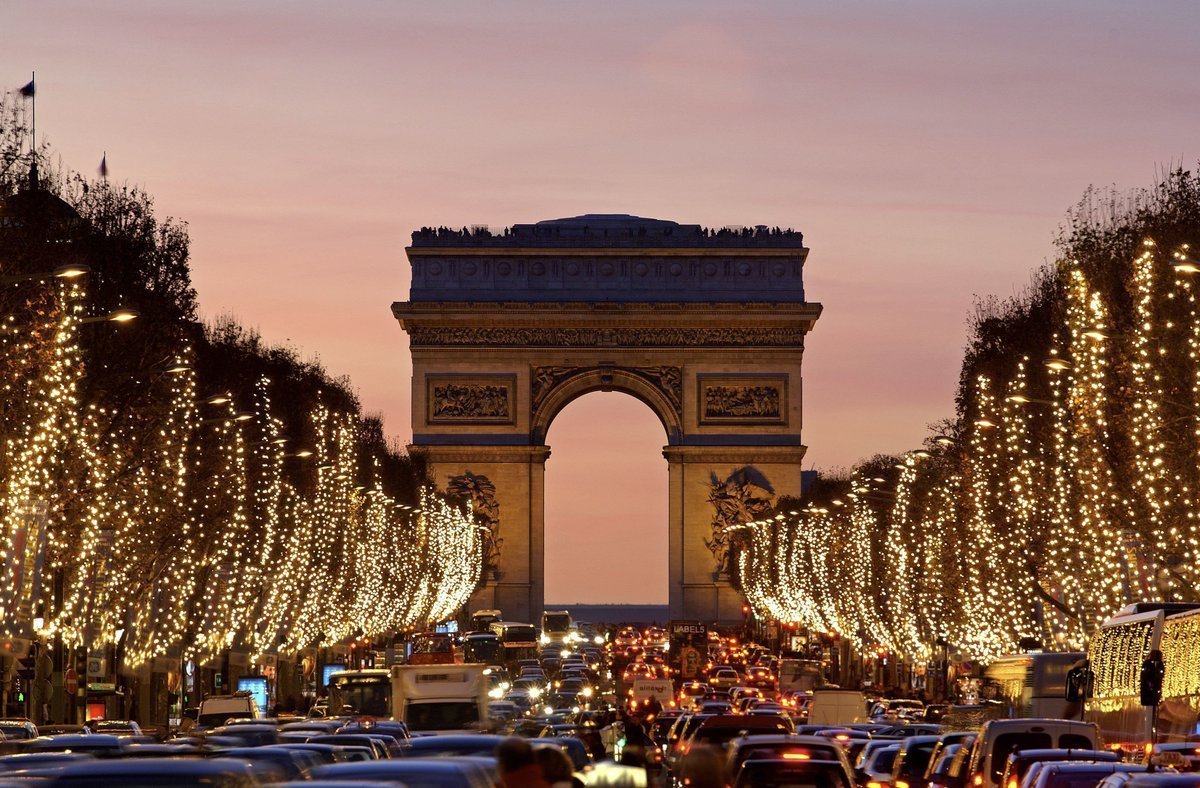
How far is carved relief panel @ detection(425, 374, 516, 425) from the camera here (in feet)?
429

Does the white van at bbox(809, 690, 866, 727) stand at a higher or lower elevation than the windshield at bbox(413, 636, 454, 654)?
lower

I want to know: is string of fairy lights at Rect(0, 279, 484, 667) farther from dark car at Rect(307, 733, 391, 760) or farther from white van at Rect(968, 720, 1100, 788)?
white van at Rect(968, 720, 1100, 788)

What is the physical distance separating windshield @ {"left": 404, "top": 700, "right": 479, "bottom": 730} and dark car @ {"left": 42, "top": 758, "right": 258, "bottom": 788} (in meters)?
29.5

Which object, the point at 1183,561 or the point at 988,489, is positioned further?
the point at 988,489

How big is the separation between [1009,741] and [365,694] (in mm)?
29831

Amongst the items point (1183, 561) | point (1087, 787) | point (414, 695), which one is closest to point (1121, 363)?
point (1183, 561)

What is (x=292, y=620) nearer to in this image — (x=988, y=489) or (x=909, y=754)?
(x=988, y=489)

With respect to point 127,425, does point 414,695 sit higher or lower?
lower

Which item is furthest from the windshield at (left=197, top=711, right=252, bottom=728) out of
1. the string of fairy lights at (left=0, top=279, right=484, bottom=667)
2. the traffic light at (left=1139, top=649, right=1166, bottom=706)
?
the traffic light at (left=1139, top=649, right=1166, bottom=706)

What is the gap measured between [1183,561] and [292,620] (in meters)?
37.5

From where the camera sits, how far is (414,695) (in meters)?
46.0

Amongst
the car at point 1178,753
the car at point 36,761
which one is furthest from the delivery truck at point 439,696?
the car at point 36,761

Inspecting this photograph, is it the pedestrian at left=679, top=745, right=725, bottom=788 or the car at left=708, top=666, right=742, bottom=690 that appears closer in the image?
the pedestrian at left=679, top=745, right=725, bottom=788

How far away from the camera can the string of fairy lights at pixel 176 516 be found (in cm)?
4503
